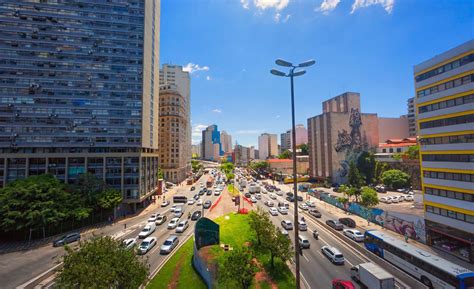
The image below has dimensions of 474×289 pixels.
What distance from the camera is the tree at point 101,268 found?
14.5 m

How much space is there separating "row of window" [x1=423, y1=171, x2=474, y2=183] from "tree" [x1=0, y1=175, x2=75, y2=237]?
58564 mm

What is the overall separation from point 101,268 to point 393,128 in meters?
156

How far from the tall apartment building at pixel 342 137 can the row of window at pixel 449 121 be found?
53324 mm

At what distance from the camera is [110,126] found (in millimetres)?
53375

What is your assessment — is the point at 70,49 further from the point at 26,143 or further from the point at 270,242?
the point at 270,242

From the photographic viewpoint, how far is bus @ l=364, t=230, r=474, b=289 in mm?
18109

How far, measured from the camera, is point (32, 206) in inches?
1378

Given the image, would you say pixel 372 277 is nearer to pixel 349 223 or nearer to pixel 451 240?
pixel 451 240

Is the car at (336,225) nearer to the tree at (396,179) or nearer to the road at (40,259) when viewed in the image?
the road at (40,259)

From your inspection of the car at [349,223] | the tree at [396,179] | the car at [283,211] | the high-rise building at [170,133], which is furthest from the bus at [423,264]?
the high-rise building at [170,133]

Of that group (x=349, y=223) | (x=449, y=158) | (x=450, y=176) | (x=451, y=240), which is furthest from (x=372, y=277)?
(x=349, y=223)

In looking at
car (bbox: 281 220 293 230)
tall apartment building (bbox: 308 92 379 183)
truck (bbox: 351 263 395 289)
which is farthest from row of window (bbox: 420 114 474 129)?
tall apartment building (bbox: 308 92 379 183)

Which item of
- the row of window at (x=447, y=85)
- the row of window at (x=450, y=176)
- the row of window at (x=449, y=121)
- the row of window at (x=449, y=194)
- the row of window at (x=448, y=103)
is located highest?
the row of window at (x=447, y=85)

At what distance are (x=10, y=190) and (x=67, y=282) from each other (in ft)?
111
